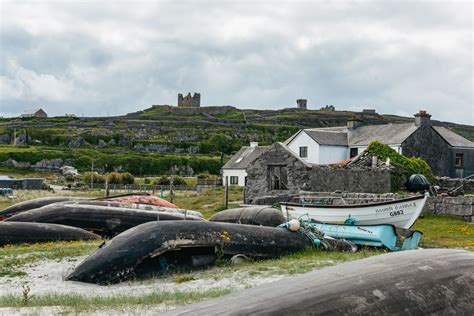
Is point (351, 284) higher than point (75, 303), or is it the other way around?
point (351, 284)

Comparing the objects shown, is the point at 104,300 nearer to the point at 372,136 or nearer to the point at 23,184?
the point at 372,136

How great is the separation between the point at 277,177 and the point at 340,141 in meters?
17.5

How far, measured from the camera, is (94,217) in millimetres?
21266

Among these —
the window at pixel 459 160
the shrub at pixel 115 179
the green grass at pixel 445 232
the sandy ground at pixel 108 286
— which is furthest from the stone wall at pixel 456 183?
the shrub at pixel 115 179

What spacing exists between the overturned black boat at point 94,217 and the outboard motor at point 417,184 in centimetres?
1488

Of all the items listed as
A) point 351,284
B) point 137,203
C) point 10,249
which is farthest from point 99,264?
point 137,203

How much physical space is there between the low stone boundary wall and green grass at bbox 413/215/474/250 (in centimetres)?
26

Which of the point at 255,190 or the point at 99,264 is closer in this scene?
the point at 99,264

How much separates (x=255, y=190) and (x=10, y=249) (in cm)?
1543

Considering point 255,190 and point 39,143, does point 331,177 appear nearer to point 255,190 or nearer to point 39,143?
point 255,190

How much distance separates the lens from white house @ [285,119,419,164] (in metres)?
45.1

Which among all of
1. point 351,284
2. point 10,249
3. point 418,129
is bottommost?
point 10,249

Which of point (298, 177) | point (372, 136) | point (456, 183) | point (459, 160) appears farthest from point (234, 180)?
point (298, 177)

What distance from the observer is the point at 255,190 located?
30203 mm
